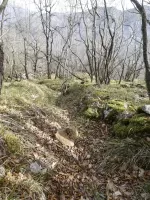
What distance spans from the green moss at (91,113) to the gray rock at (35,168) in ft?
11.7

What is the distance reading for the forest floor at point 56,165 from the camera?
12.6ft

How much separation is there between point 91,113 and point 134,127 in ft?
6.48

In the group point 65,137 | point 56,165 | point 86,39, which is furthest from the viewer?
point 86,39

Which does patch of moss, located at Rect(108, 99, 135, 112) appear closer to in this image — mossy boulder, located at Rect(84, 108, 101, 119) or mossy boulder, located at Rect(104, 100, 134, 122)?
mossy boulder, located at Rect(104, 100, 134, 122)

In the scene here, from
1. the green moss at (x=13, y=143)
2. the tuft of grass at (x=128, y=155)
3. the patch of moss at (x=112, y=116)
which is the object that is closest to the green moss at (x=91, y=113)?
the patch of moss at (x=112, y=116)

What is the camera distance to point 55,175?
14.2 feet

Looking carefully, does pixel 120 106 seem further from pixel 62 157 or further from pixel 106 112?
pixel 62 157

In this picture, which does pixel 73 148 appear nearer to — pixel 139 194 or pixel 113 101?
pixel 139 194

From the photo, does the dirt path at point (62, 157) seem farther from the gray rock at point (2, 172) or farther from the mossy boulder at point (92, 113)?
the mossy boulder at point (92, 113)

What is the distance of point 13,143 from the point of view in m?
4.42

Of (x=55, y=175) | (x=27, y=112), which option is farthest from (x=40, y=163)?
(x=27, y=112)

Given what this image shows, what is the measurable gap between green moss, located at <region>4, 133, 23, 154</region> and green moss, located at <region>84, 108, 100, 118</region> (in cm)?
342

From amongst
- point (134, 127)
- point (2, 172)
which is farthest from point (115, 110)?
point (2, 172)

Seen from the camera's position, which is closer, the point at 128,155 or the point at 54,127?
the point at 128,155
